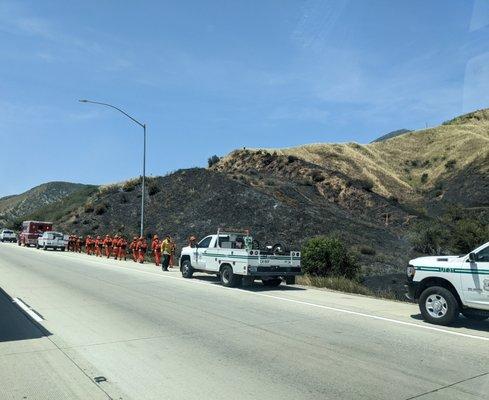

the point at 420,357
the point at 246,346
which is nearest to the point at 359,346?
the point at 420,357

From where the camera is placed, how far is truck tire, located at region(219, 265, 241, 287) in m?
16.8

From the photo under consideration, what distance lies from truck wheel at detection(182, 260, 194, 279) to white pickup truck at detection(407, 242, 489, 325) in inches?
398

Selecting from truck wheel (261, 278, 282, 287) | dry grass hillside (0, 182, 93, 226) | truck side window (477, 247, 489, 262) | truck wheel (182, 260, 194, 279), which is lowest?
truck wheel (261, 278, 282, 287)

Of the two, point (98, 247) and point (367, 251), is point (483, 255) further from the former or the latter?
point (98, 247)

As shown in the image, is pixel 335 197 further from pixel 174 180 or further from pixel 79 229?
pixel 79 229

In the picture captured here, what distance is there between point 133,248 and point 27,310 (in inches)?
812

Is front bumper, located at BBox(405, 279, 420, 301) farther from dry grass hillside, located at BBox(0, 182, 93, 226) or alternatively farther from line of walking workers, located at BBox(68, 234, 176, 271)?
dry grass hillside, located at BBox(0, 182, 93, 226)

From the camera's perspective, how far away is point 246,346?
8234mm

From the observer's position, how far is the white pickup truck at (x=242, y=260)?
1636 cm

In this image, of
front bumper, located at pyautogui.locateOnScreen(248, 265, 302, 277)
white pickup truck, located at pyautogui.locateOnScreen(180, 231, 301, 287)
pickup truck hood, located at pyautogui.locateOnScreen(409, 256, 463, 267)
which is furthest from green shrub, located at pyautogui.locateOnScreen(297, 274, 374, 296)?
pickup truck hood, located at pyautogui.locateOnScreen(409, 256, 463, 267)

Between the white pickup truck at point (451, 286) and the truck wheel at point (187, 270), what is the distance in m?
10.1

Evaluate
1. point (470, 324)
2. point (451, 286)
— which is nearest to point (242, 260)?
point (451, 286)

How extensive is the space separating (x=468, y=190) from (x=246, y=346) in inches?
2729

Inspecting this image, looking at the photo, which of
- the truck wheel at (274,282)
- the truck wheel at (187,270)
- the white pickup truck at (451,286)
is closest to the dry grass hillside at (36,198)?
the truck wheel at (187,270)
